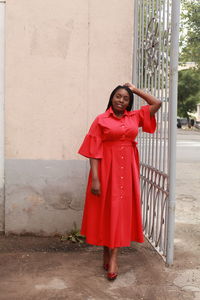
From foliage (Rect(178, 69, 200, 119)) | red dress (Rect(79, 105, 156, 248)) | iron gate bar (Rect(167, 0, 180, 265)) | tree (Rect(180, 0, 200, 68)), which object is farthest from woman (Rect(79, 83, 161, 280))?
foliage (Rect(178, 69, 200, 119))

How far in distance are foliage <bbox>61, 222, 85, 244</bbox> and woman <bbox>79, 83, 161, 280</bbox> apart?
3.02 ft

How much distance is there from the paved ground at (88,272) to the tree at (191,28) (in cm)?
2223

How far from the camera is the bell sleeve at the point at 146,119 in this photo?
3.67 m

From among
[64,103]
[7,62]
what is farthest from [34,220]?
[7,62]

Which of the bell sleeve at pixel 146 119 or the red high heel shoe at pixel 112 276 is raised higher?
the bell sleeve at pixel 146 119

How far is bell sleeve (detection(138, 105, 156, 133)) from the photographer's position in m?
3.67

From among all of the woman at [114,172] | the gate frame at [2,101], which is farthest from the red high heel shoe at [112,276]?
the gate frame at [2,101]

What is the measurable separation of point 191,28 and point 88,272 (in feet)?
80.0

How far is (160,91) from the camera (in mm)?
3980

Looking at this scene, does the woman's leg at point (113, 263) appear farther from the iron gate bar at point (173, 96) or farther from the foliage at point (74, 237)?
the foliage at point (74, 237)

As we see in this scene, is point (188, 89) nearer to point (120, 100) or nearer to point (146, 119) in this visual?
point (146, 119)

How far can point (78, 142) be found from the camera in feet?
15.0

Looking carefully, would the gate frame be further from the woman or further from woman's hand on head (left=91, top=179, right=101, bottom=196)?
woman's hand on head (left=91, top=179, right=101, bottom=196)

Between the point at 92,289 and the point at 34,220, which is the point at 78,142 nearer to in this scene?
the point at 34,220
